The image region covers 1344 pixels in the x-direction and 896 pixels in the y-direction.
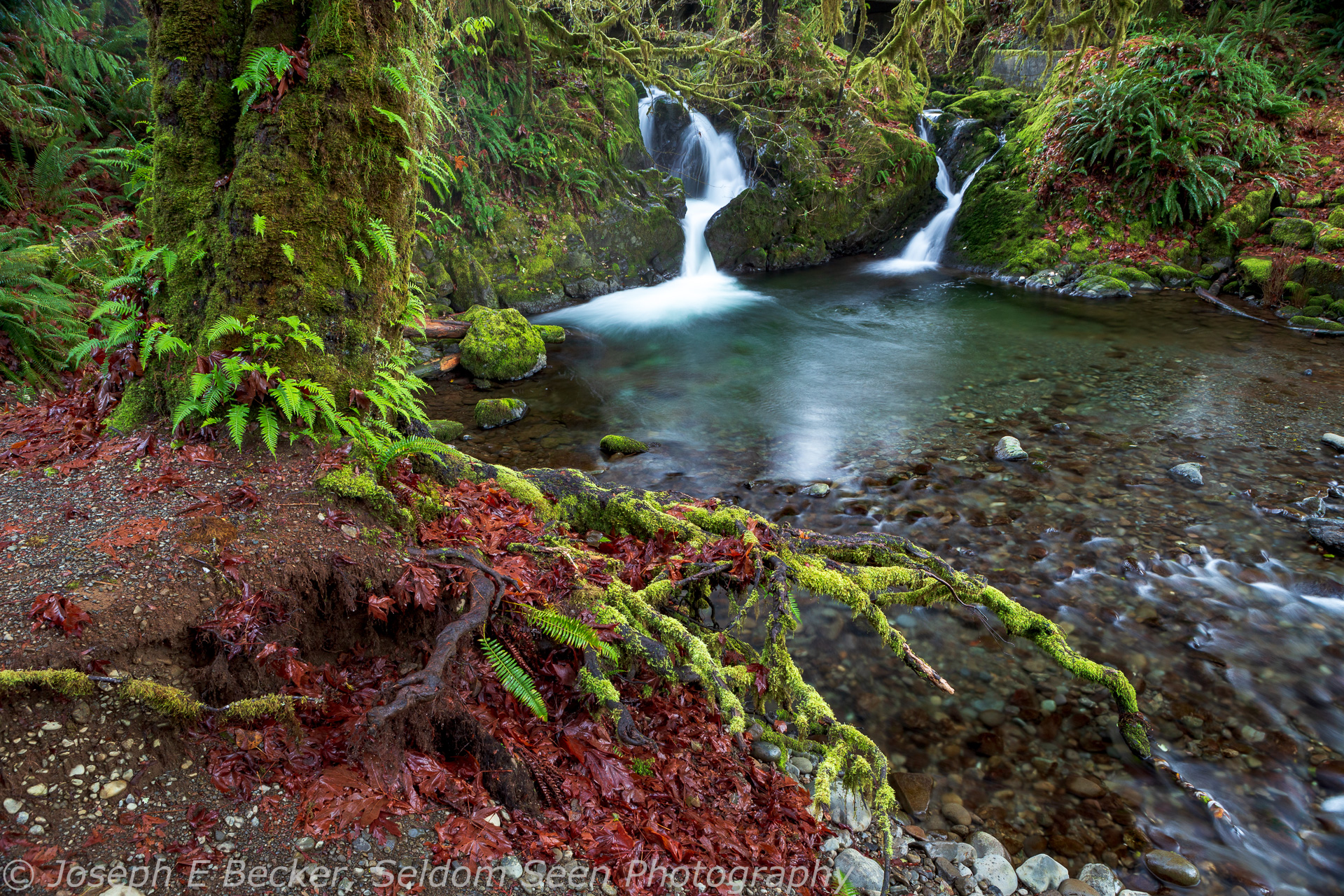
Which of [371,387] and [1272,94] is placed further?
[1272,94]

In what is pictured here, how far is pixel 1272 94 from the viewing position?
15.1 m

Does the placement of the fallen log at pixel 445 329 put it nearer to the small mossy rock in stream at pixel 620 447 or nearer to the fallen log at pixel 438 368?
the fallen log at pixel 438 368

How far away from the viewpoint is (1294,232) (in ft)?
42.9

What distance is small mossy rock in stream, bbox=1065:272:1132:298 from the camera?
1395 centimetres

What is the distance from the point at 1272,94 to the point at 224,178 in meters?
21.6

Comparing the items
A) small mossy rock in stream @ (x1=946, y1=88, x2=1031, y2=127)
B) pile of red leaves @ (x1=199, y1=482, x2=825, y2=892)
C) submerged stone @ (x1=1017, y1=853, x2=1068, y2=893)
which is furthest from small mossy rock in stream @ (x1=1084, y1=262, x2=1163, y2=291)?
pile of red leaves @ (x1=199, y1=482, x2=825, y2=892)

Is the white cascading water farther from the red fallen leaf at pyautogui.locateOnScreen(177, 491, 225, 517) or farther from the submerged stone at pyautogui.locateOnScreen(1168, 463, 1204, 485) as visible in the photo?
the red fallen leaf at pyautogui.locateOnScreen(177, 491, 225, 517)

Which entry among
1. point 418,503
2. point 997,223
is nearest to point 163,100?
point 418,503

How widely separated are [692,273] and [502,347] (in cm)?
801

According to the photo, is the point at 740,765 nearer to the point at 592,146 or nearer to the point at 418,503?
the point at 418,503

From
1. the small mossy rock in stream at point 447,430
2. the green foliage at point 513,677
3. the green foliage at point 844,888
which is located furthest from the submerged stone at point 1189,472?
the small mossy rock in stream at point 447,430

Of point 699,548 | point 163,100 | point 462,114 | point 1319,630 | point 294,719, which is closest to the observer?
point 294,719

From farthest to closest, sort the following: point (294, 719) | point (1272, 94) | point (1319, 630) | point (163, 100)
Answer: point (1272, 94), point (1319, 630), point (163, 100), point (294, 719)

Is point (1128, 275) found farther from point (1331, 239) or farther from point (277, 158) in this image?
point (277, 158)
